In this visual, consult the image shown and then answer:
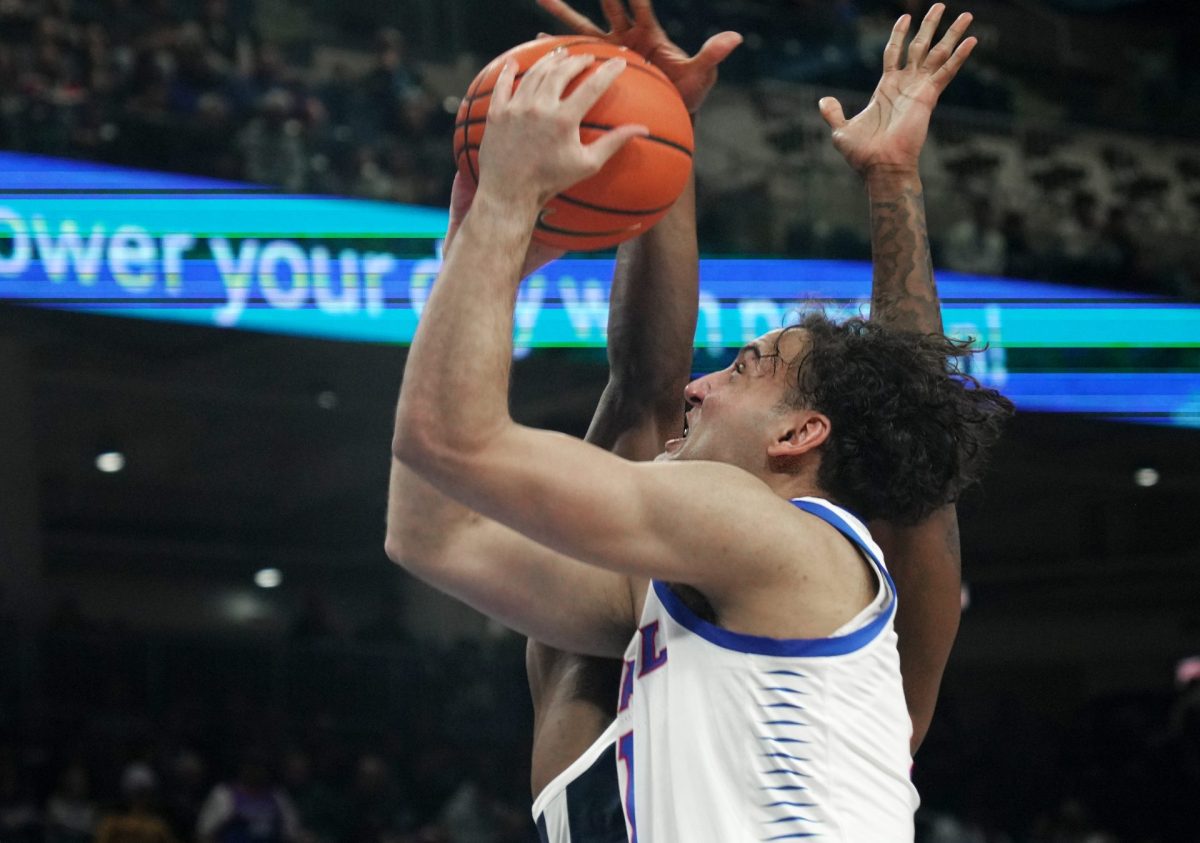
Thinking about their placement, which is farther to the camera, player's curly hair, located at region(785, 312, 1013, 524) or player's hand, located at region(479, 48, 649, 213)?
player's curly hair, located at region(785, 312, 1013, 524)

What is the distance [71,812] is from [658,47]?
7.68m

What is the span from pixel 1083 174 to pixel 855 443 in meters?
10.0

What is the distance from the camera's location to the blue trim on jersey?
1.88m

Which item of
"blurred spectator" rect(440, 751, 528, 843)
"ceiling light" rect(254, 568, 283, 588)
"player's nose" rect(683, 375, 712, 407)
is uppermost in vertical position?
"player's nose" rect(683, 375, 712, 407)

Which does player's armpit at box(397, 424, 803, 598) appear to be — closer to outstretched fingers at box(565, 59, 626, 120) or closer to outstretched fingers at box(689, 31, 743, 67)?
outstretched fingers at box(565, 59, 626, 120)

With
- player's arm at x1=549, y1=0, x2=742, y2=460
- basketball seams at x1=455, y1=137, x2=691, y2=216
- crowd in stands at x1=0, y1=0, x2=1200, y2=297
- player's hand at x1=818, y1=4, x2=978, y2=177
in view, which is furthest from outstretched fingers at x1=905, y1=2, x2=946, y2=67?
crowd in stands at x1=0, y1=0, x2=1200, y2=297

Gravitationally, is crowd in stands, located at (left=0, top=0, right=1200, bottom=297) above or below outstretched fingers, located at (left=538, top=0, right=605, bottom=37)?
above

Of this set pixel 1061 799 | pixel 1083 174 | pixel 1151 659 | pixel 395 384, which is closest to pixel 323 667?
pixel 395 384

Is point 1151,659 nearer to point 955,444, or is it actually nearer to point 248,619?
point 248,619

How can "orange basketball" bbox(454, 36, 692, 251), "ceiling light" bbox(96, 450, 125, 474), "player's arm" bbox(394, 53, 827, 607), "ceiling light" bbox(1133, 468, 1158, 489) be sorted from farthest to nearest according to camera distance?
"ceiling light" bbox(96, 450, 125, 474)
"ceiling light" bbox(1133, 468, 1158, 489)
"orange basketball" bbox(454, 36, 692, 251)
"player's arm" bbox(394, 53, 827, 607)

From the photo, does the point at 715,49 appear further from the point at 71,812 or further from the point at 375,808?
the point at 375,808

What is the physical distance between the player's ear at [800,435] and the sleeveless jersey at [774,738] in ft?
0.76

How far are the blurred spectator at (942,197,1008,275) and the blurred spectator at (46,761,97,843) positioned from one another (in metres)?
6.22

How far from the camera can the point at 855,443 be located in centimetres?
215
